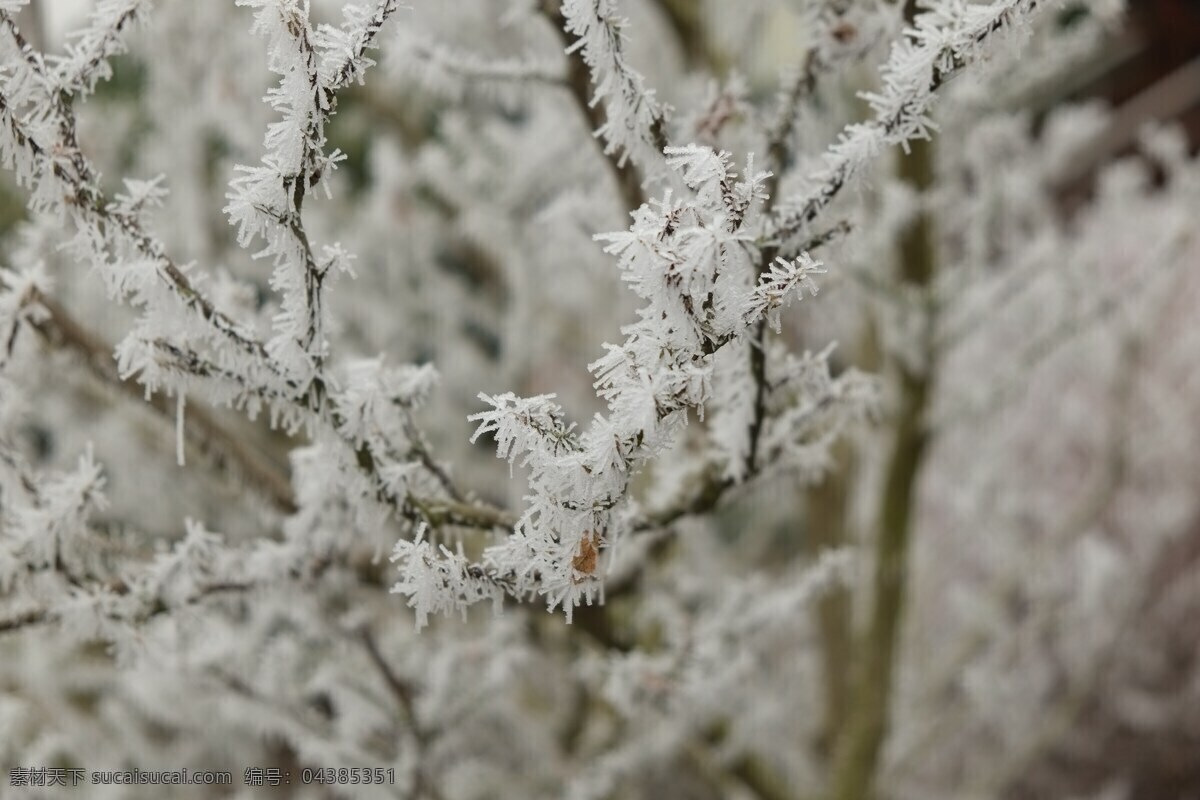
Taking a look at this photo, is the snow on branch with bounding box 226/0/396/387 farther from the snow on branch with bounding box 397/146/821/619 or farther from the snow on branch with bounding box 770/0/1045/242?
the snow on branch with bounding box 770/0/1045/242

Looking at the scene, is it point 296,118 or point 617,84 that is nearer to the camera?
point 296,118

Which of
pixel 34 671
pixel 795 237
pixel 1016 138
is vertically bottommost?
pixel 795 237

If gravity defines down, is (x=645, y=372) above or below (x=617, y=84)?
below

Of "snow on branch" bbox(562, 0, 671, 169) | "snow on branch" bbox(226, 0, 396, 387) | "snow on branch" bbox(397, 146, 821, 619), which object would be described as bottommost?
"snow on branch" bbox(397, 146, 821, 619)

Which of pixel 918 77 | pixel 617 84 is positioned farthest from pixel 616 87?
pixel 918 77

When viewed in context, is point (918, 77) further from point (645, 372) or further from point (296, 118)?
point (296, 118)

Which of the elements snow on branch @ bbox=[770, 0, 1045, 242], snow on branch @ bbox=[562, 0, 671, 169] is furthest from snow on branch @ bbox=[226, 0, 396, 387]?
snow on branch @ bbox=[770, 0, 1045, 242]

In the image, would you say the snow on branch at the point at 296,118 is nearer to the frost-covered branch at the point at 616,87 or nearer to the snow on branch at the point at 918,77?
the frost-covered branch at the point at 616,87

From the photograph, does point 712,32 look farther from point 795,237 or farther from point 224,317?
point 224,317

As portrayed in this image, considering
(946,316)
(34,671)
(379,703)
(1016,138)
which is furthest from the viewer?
(34,671)

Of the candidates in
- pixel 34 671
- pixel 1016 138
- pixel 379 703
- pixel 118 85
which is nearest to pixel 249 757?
pixel 34 671

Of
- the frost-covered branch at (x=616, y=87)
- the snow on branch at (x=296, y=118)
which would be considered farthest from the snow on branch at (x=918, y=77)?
the snow on branch at (x=296, y=118)
